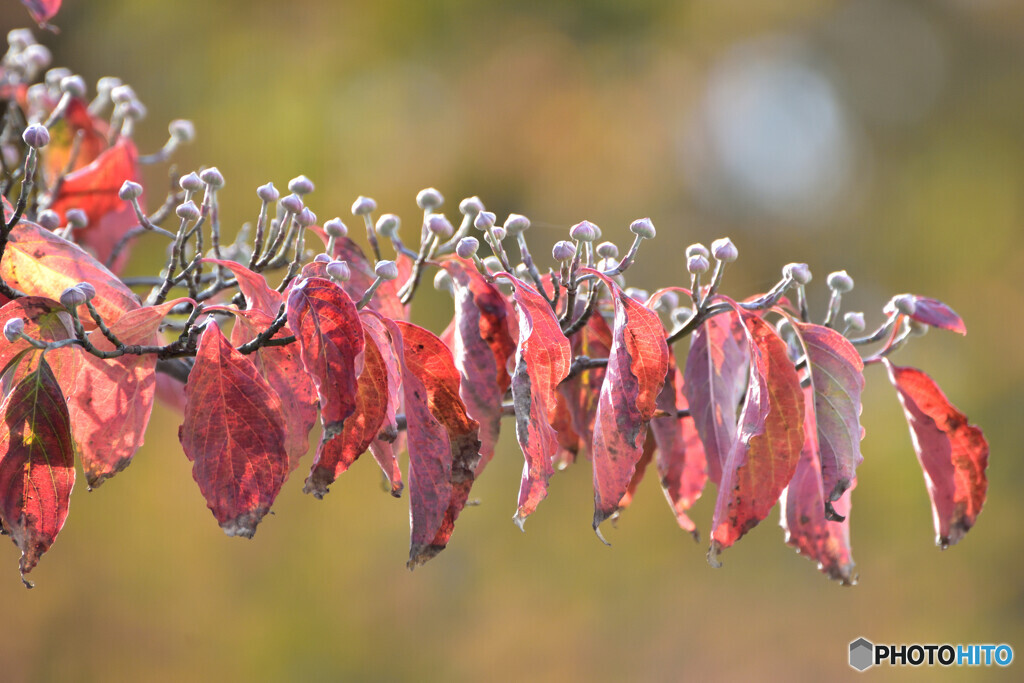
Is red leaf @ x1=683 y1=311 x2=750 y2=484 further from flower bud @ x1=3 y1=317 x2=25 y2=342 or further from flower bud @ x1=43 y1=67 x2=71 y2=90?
flower bud @ x1=43 y1=67 x2=71 y2=90

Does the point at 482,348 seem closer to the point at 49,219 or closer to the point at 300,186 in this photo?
the point at 300,186

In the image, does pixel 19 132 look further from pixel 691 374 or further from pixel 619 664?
pixel 619 664

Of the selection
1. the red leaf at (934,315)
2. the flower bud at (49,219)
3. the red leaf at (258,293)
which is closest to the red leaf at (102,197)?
the flower bud at (49,219)

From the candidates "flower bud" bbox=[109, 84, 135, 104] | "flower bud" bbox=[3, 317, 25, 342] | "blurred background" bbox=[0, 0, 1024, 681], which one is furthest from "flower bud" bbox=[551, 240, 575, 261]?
"blurred background" bbox=[0, 0, 1024, 681]

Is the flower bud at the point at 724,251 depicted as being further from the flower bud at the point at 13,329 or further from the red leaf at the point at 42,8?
the red leaf at the point at 42,8

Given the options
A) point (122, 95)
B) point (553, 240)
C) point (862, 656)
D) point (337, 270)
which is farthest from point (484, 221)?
point (553, 240)

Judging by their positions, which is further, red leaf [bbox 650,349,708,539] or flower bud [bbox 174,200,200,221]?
red leaf [bbox 650,349,708,539]

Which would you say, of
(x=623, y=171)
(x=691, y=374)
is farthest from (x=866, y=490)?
(x=691, y=374)
